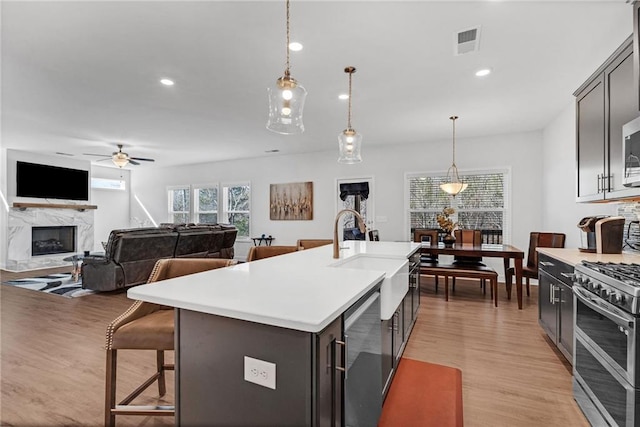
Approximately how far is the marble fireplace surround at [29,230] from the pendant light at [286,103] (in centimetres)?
772

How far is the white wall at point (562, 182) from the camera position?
13.0 ft

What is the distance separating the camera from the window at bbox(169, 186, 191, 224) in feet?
29.7

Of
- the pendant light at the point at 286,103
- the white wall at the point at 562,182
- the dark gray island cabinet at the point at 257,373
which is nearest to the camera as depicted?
the dark gray island cabinet at the point at 257,373

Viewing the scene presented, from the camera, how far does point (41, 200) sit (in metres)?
7.33

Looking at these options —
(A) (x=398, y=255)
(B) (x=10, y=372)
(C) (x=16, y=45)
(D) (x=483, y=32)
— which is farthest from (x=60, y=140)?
(D) (x=483, y=32)

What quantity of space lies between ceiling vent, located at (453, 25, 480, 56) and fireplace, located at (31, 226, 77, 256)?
9023mm

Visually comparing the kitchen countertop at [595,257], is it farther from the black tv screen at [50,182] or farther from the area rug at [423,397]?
the black tv screen at [50,182]

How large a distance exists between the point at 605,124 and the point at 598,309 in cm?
169

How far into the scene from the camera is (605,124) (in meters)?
2.56

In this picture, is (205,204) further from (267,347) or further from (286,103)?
(267,347)

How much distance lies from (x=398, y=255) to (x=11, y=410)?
109 inches

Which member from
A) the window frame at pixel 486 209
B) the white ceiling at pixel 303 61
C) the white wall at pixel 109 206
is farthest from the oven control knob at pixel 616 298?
the white wall at pixel 109 206

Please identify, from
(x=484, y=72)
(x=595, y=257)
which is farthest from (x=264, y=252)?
(x=484, y=72)

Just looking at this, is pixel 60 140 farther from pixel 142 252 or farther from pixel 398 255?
pixel 398 255
